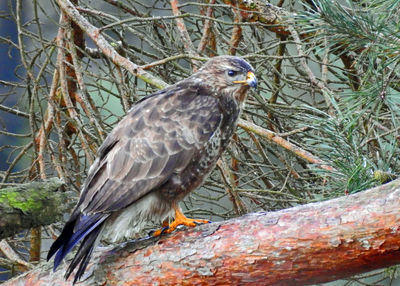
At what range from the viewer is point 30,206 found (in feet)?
7.13

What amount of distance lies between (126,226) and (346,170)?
78cm

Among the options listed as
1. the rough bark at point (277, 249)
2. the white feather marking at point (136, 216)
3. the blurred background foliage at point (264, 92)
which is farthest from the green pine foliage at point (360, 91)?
the white feather marking at point (136, 216)

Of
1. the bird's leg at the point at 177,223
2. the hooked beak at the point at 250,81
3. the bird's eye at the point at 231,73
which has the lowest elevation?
the bird's leg at the point at 177,223

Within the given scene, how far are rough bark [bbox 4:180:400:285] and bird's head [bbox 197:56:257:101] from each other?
2.27 feet

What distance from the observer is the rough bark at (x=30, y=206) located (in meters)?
2.12

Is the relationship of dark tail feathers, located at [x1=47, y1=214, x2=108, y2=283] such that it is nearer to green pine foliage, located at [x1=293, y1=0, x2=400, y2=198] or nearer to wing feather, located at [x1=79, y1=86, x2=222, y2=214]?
wing feather, located at [x1=79, y1=86, x2=222, y2=214]

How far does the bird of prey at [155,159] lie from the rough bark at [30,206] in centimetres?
13

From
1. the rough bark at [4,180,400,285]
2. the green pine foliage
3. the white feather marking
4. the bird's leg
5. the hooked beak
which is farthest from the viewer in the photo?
the hooked beak

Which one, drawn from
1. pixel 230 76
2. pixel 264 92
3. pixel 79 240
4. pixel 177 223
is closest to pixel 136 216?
pixel 177 223

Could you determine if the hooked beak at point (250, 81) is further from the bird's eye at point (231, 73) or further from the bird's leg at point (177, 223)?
the bird's leg at point (177, 223)

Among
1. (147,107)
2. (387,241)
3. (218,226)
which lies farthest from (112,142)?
(387,241)

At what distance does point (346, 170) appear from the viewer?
6.34 ft

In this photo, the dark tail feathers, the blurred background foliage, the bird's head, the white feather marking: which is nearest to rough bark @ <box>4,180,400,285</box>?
the dark tail feathers

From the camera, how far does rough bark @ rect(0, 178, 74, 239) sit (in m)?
2.12
